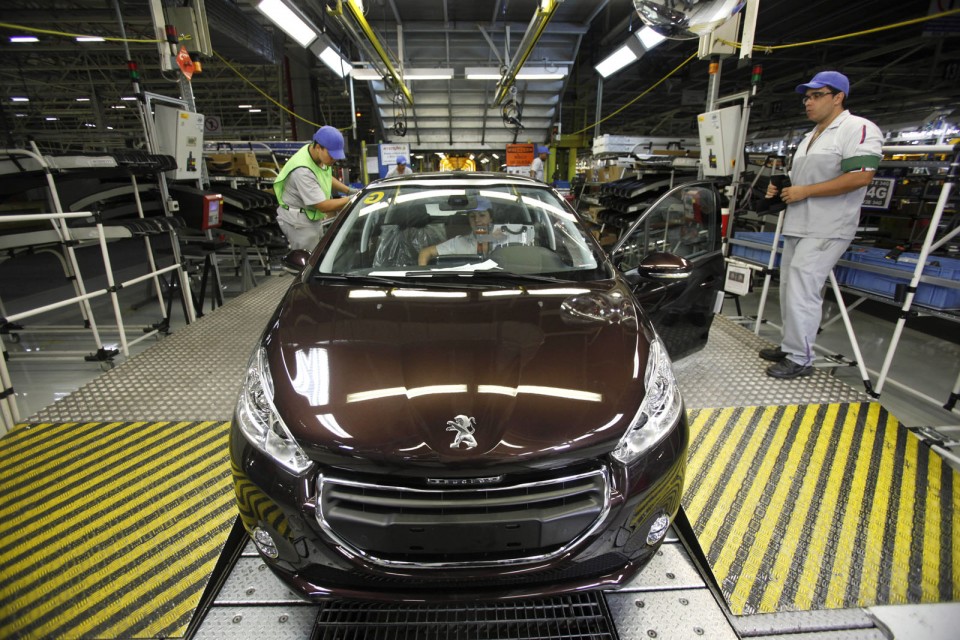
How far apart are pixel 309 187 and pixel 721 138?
3.27m

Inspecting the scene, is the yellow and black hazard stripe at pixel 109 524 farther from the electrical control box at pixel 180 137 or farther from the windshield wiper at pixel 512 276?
the electrical control box at pixel 180 137

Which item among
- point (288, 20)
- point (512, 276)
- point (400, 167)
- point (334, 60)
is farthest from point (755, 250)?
point (334, 60)

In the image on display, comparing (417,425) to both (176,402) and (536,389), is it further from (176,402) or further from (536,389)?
(176,402)

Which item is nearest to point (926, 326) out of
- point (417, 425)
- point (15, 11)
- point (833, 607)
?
point (833, 607)

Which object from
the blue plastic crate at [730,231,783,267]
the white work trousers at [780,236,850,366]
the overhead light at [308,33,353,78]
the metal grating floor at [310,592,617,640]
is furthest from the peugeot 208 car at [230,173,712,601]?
the overhead light at [308,33,353,78]

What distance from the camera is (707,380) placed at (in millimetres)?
2777

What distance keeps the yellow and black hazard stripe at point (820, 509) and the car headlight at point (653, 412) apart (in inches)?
27.1

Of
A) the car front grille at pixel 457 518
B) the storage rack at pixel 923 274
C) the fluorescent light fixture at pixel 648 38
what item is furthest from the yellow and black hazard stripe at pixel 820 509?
the fluorescent light fixture at pixel 648 38

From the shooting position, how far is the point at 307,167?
3525 millimetres

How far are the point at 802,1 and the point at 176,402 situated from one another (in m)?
10.2

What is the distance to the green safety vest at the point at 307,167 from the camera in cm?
353

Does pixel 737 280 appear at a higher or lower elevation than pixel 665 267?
lower

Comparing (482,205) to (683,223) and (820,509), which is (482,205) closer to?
(683,223)

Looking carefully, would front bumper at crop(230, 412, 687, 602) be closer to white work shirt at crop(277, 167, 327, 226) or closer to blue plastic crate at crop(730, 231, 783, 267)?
white work shirt at crop(277, 167, 327, 226)
